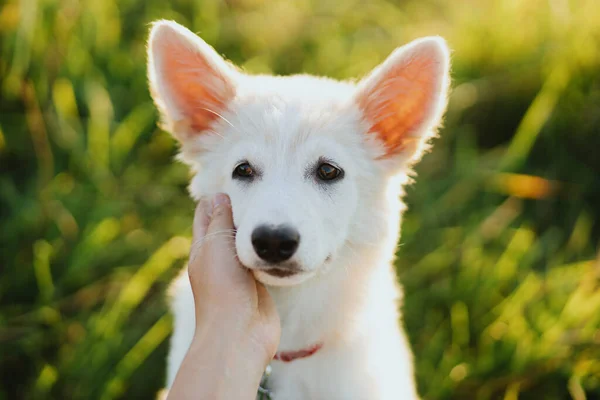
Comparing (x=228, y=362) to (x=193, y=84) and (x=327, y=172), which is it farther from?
(x=193, y=84)

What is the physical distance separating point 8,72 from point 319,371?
297 cm

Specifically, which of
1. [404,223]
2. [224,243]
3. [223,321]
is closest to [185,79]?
[224,243]

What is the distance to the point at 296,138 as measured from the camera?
2213mm

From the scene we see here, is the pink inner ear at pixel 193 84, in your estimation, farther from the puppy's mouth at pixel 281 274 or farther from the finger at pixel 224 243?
the puppy's mouth at pixel 281 274

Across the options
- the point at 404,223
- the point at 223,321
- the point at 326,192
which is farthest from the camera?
the point at 404,223

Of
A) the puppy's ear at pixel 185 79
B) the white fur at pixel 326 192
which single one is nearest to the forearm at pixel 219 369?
the white fur at pixel 326 192

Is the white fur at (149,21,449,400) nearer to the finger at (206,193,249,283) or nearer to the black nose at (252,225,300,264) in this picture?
the finger at (206,193,249,283)

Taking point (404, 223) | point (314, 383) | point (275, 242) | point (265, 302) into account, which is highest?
point (275, 242)

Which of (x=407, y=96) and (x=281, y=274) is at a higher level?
(x=407, y=96)

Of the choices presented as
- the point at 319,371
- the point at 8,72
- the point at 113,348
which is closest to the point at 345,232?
the point at 319,371

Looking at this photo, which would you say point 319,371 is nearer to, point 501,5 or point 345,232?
point 345,232

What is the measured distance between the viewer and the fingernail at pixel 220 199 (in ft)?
7.37

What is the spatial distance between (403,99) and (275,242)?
0.86 metres

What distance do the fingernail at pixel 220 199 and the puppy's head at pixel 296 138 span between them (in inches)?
1.2
